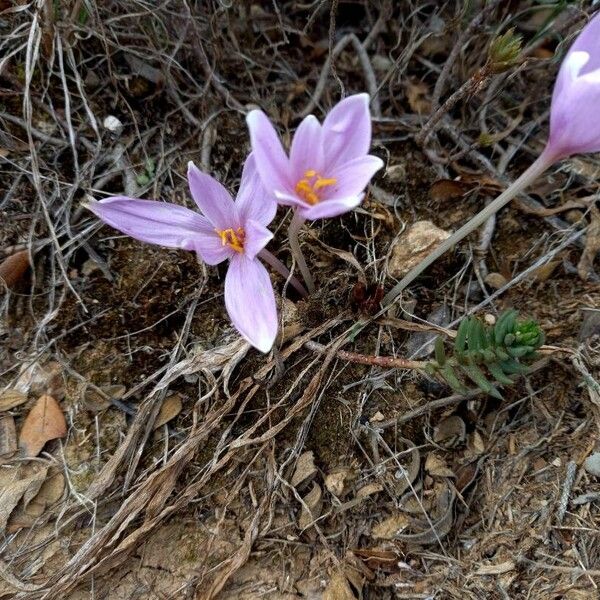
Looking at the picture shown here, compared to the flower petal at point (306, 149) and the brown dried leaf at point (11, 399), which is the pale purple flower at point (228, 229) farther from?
the brown dried leaf at point (11, 399)

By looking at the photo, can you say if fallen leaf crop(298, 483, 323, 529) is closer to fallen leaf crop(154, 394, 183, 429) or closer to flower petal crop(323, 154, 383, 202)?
fallen leaf crop(154, 394, 183, 429)

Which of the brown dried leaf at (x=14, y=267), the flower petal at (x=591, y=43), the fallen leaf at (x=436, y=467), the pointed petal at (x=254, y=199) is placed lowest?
the fallen leaf at (x=436, y=467)

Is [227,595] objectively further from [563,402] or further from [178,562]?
[563,402]

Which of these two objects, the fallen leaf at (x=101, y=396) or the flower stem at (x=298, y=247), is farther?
the fallen leaf at (x=101, y=396)

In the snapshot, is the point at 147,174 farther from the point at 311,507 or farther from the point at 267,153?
the point at 311,507

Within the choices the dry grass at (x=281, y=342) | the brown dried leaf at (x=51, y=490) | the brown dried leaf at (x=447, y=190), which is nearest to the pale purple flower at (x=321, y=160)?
the dry grass at (x=281, y=342)

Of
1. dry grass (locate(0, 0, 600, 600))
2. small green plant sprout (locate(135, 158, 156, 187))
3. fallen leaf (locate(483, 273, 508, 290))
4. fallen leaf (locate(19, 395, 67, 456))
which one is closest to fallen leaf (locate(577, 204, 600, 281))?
dry grass (locate(0, 0, 600, 600))

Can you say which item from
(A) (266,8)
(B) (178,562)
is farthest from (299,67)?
(B) (178,562)
